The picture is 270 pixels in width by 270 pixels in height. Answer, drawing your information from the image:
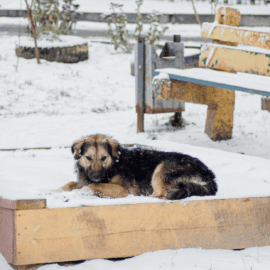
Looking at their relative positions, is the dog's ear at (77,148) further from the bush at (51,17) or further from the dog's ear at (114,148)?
the bush at (51,17)

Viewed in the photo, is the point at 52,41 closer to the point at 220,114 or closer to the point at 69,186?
the point at 220,114

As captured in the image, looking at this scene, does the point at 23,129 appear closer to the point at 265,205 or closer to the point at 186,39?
the point at 265,205

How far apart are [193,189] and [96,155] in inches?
36.1

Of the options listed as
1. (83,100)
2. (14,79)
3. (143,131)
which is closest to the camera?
(143,131)

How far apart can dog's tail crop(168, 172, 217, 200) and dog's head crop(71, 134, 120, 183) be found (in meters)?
0.70

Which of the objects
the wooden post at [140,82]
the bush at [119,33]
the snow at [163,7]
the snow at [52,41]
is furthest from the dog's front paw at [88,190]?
the snow at [163,7]

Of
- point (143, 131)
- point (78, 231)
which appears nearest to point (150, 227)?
point (78, 231)

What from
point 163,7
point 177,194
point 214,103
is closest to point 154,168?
point 177,194

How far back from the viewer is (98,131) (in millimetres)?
6438

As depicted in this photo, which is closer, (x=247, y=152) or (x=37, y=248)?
(x=37, y=248)

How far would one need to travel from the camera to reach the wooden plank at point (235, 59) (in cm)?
469

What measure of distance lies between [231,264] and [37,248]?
128 cm

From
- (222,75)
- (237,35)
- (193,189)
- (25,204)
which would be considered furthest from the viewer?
(237,35)

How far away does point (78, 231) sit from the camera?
266cm
